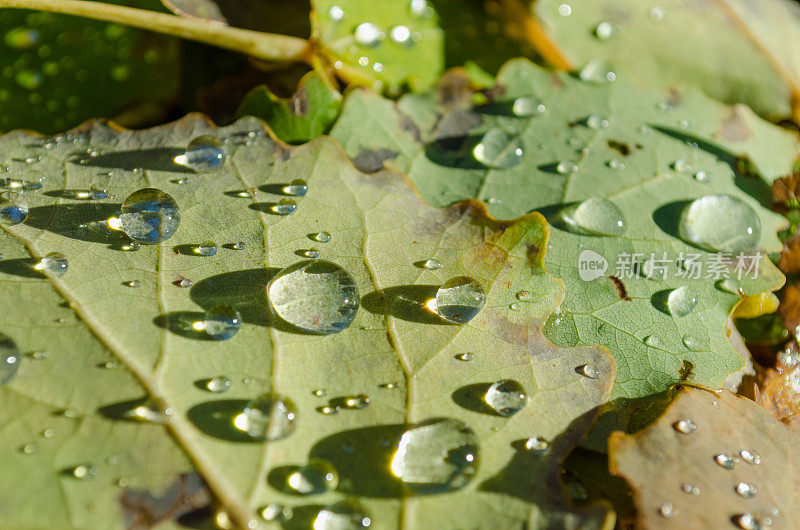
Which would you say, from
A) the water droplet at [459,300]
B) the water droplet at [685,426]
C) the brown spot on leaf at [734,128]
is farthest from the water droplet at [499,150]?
the water droplet at [685,426]

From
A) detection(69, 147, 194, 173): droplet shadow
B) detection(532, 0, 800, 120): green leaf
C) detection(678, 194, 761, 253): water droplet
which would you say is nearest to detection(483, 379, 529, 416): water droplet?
detection(678, 194, 761, 253): water droplet

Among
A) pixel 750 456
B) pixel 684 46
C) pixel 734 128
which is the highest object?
pixel 684 46

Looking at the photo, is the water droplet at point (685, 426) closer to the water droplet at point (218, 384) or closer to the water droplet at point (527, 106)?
the water droplet at point (218, 384)

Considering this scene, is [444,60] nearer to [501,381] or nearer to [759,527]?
[501,381]

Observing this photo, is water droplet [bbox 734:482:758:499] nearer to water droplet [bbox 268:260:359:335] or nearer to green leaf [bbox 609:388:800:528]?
green leaf [bbox 609:388:800:528]

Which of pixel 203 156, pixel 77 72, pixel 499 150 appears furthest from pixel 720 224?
pixel 77 72

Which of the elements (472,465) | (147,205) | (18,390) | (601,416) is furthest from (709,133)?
(18,390)

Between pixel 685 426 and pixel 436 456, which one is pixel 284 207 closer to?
pixel 436 456
